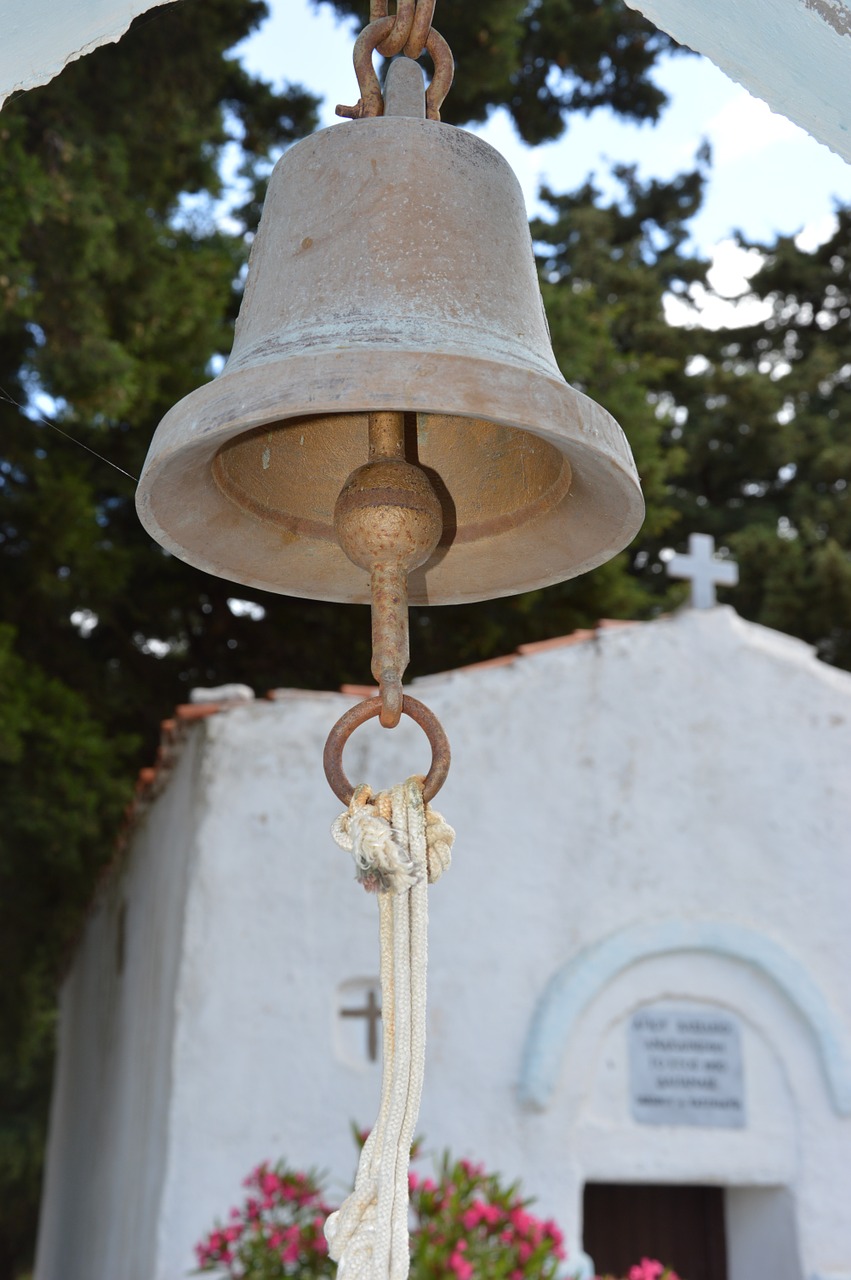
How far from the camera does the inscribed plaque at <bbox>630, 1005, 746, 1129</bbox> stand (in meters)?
6.65

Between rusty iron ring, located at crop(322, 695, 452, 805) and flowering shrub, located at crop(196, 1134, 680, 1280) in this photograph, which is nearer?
rusty iron ring, located at crop(322, 695, 452, 805)

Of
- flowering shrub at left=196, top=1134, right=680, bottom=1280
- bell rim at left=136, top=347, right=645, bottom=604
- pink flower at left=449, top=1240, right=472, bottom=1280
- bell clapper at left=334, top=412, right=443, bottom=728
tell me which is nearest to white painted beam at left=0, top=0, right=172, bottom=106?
bell rim at left=136, top=347, right=645, bottom=604

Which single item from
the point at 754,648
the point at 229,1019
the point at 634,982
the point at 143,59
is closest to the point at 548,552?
the point at 229,1019

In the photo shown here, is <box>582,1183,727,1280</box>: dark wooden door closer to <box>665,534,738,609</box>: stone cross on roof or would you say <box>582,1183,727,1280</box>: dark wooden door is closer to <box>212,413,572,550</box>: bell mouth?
<box>665,534,738,609</box>: stone cross on roof

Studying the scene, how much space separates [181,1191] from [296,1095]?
2.11ft

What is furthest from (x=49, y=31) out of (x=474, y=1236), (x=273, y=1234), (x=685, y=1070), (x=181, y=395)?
(x=181, y=395)

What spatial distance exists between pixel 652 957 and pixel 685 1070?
0.56 m

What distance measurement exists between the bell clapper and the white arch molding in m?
5.17

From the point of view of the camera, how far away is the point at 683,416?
57.3 feet

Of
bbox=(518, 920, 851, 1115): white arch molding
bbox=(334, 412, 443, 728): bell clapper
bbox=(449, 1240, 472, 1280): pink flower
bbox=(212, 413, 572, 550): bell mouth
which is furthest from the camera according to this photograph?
bbox=(518, 920, 851, 1115): white arch molding

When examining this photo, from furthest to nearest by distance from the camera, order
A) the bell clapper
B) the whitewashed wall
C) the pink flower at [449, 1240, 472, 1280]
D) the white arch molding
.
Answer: the white arch molding, the whitewashed wall, the pink flower at [449, 1240, 472, 1280], the bell clapper

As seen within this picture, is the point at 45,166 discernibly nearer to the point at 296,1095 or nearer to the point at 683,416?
the point at 296,1095

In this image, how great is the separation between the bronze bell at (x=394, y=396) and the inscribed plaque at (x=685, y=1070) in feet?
17.0

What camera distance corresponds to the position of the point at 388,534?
1684 mm
